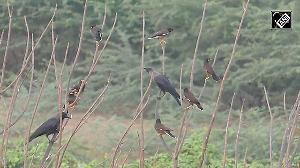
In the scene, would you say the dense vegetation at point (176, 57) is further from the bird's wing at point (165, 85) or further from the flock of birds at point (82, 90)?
the bird's wing at point (165, 85)

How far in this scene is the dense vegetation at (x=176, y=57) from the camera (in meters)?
11.4

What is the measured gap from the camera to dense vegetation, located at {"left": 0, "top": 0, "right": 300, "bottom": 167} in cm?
1138

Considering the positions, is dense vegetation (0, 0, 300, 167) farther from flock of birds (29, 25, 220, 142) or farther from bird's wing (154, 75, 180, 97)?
bird's wing (154, 75, 180, 97)

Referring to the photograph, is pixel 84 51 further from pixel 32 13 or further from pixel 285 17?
pixel 285 17

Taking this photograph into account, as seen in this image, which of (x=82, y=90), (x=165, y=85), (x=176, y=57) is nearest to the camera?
(x=82, y=90)

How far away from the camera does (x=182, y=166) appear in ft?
24.1

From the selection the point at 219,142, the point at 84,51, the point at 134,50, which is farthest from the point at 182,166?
the point at 84,51

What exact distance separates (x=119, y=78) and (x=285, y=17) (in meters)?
3.53

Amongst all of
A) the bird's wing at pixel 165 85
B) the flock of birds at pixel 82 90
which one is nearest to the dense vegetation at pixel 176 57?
the flock of birds at pixel 82 90

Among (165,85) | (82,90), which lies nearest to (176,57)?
(165,85)

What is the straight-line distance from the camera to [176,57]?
1420 centimetres

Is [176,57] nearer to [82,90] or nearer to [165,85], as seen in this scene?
[165,85]

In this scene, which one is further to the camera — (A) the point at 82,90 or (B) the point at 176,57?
(B) the point at 176,57

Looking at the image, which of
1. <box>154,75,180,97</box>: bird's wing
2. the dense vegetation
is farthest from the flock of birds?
the dense vegetation
